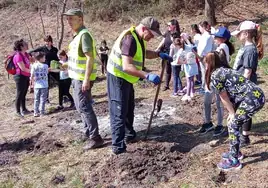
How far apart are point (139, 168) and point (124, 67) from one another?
126cm

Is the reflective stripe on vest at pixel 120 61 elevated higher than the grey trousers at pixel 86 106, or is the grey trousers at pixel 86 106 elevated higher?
the reflective stripe on vest at pixel 120 61

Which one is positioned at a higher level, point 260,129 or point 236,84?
point 236,84

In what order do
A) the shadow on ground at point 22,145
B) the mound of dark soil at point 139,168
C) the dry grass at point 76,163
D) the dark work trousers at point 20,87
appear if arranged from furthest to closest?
the dark work trousers at point 20,87
the shadow on ground at point 22,145
the mound of dark soil at point 139,168
the dry grass at point 76,163

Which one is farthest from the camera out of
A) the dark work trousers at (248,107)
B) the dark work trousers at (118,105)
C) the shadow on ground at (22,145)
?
the shadow on ground at (22,145)

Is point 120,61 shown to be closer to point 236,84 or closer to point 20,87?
point 236,84

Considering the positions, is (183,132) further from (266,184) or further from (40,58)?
(40,58)

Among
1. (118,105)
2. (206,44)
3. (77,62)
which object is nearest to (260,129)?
(118,105)

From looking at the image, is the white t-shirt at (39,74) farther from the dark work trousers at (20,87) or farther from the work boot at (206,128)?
the work boot at (206,128)

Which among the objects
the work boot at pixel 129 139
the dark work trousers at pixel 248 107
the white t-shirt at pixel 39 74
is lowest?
the work boot at pixel 129 139

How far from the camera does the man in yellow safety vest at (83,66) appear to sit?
18.3ft

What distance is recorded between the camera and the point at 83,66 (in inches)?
227

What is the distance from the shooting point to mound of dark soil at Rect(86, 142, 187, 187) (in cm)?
495

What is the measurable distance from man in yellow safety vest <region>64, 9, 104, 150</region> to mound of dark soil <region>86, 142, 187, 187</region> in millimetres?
621

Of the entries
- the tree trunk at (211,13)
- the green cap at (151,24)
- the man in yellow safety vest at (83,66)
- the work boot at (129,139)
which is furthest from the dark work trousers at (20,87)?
the tree trunk at (211,13)
